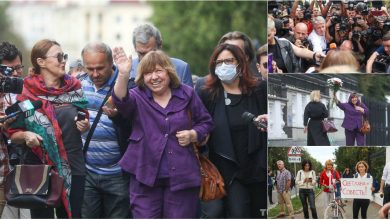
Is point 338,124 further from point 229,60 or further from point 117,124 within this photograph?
point 117,124

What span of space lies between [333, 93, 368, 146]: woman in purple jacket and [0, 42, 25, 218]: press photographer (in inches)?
115

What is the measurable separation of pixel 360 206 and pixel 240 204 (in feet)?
3.69

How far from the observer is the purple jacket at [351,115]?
8734 mm

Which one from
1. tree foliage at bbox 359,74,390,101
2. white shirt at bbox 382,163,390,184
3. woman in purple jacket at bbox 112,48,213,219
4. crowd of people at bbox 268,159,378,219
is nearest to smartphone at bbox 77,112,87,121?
woman in purple jacket at bbox 112,48,213,219

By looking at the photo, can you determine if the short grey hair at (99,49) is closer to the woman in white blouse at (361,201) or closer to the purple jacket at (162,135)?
the purple jacket at (162,135)

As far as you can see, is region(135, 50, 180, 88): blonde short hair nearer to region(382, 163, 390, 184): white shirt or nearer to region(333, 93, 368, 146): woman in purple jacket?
region(333, 93, 368, 146): woman in purple jacket

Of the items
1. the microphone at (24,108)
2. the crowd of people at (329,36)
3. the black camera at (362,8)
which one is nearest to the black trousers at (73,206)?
the microphone at (24,108)

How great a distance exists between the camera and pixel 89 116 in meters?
8.73

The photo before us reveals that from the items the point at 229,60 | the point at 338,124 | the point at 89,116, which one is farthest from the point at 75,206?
the point at 338,124

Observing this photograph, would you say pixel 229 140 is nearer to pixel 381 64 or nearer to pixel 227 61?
pixel 227 61

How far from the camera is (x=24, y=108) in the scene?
870cm

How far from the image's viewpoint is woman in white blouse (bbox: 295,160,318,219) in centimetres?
884

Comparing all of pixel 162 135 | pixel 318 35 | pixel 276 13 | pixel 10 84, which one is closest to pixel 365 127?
pixel 318 35

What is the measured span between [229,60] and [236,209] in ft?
4.43
